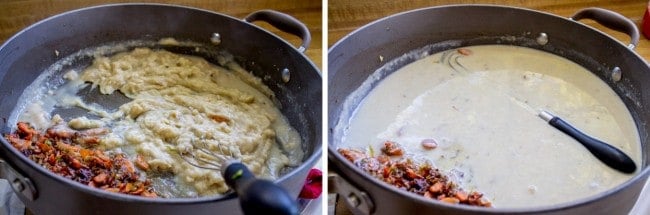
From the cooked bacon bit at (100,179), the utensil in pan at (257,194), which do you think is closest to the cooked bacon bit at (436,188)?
the utensil in pan at (257,194)

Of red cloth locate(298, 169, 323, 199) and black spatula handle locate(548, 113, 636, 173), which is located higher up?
red cloth locate(298, 169, 323, 199)

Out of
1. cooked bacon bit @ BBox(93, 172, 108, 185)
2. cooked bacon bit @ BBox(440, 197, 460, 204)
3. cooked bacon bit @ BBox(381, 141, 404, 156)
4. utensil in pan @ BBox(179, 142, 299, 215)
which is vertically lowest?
cooked bacon bit @ BBox(440, 197, 460, 204)

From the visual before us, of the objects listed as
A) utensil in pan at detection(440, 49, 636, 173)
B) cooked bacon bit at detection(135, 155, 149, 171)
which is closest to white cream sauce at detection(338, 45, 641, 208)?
utensil in pan at detection(440, 49, 636, 173)

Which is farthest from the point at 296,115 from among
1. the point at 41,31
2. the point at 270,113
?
the point at 41,31

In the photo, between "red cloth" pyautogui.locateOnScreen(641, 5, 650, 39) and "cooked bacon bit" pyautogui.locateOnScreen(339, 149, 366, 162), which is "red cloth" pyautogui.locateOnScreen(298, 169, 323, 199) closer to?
"cooked bacon bit" pyautogui.locateOnScreen(339, 149, 366, 162)

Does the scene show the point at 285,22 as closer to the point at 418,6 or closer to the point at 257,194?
the point at 418,6

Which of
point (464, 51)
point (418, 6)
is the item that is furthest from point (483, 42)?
point (418, 6)

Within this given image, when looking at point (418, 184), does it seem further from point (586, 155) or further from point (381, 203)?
point (586, 155)
